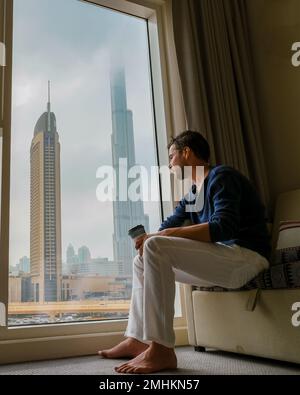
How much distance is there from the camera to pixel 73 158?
2.14 m

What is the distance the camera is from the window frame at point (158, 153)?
69.5 inches

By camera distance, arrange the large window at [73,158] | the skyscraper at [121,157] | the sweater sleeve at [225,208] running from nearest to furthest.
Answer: the sweater sleeve at [225,208] → the large window at [73,158] → the skyscraper at [121,157]

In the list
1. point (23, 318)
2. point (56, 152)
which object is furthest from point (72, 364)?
point (56, 152)

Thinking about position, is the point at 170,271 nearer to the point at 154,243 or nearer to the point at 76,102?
the point at 154,243

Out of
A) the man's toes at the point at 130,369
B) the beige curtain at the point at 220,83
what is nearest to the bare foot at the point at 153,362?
the man's toes at the point at 130,369

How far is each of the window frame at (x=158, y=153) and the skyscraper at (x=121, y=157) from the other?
173 millimetres

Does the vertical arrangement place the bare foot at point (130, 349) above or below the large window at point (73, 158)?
below

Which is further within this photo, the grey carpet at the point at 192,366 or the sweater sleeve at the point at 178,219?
the sweater sleeve at the point at 178,219

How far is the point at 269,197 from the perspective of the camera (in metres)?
2.38

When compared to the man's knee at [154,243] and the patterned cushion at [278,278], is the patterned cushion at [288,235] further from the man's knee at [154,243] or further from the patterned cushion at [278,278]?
the man's knee at [154,243]

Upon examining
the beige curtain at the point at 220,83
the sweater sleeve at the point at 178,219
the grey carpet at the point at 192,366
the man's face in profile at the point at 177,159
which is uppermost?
the beige curtain at the point at 220,83
